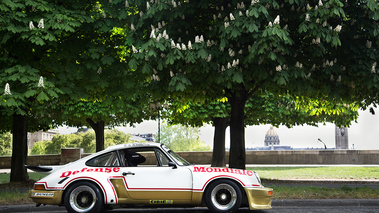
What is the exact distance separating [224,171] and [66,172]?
10.2ft

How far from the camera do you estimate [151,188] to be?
8953mm

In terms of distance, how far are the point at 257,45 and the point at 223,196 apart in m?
4.19

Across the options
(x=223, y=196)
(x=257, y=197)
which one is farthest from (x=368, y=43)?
(x=223, y=196)

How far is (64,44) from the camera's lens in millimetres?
15070

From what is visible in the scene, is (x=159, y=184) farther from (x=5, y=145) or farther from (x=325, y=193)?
(x=5, y=145)

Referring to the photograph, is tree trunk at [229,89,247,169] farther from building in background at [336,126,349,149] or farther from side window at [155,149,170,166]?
building in background at [336,126,349,149]

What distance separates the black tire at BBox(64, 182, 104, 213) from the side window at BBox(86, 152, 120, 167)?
0.46 m

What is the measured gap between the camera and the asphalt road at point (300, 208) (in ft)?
32.8

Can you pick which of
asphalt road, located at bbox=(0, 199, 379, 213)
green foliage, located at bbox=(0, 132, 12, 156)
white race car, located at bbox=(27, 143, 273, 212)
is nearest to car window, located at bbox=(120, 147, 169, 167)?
white race car, located at bbox=(27, 143, 273, 212)

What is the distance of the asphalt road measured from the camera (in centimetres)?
999

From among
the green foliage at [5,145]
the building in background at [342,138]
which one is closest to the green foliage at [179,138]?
the green foliage at [5,145]

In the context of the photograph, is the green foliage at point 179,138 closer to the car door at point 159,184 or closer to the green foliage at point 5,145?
the green foliage at point 5,145

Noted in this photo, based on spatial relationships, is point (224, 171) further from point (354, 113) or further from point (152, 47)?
point (354, 113)

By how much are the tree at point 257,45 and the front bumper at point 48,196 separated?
4445 millimetres
